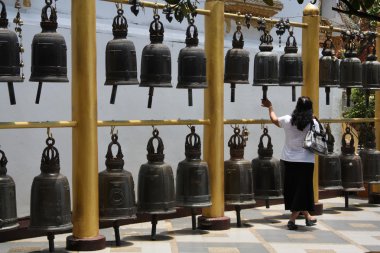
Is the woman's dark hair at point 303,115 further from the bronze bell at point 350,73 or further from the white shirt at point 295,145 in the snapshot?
the bronze bell at point 350,73

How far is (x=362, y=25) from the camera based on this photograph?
13805 mm

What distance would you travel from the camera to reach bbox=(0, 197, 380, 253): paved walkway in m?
6.88

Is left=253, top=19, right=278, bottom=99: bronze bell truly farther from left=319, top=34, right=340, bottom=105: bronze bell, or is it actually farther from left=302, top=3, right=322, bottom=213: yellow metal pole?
left=319, top=34, right=340, bottom=105: bronze bell

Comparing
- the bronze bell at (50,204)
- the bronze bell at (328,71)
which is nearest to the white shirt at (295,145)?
the bronze bell at (328,71)

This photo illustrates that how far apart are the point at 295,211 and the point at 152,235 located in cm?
169

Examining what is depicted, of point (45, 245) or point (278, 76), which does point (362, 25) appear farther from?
point (45, 245)

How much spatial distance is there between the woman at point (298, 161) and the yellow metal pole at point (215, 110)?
626mm

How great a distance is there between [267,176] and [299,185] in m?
0.37

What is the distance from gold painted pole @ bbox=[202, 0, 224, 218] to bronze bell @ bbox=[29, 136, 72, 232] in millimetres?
1838

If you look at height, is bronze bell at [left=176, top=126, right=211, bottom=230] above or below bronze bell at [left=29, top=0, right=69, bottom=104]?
below

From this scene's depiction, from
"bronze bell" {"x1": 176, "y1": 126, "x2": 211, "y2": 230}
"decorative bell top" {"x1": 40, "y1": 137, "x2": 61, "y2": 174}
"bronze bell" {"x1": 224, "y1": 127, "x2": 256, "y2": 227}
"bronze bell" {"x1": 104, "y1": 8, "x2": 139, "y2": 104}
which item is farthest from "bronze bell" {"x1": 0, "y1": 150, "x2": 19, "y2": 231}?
"bronze bell" {"x1": 224, "y1": 127, "x2": 256, "y2": 227}

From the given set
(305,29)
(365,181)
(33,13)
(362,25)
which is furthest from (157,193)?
(362,25)

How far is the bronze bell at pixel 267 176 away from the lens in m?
8.13

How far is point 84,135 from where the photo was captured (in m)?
6.56
